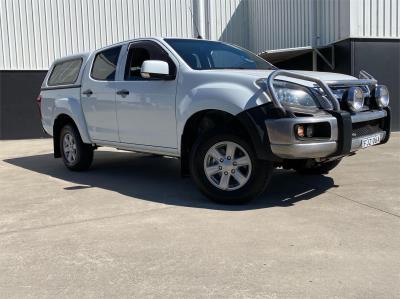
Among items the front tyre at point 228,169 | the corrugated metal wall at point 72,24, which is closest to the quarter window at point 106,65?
the front tyre at point 228,169

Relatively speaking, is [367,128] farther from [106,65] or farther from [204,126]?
[106,65]

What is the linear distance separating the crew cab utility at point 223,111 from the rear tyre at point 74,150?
0.87ft

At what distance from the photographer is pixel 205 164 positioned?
5.23 metres

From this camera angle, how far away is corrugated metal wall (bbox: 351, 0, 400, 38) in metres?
10.9

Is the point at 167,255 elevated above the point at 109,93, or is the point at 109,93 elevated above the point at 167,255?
the point at 109,93

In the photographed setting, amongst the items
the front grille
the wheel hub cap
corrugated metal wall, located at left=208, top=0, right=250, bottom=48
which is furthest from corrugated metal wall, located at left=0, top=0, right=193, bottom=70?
the front grille

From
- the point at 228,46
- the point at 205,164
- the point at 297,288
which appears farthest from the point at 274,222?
the point at 228,46

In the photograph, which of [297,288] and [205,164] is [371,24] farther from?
[297,288]

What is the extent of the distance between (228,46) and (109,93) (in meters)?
1.70

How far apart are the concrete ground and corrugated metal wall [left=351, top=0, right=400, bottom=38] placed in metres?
5.17

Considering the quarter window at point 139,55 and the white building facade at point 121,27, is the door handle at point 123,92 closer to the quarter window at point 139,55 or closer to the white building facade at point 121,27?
the quarter window at point 139,55

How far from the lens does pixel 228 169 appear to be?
5105 millimetres

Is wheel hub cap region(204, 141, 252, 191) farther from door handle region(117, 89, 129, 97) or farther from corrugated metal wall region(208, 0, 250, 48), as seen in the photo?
corrugated metal wall region(208, 0, 250, 48)

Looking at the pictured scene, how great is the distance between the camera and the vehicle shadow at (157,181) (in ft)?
17.8
